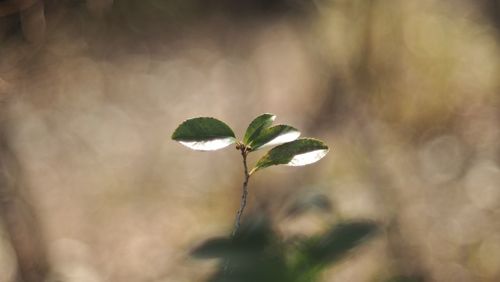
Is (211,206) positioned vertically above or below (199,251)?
above

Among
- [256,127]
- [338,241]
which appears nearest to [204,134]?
[256,127]

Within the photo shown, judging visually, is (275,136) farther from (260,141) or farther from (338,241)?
(338,241)

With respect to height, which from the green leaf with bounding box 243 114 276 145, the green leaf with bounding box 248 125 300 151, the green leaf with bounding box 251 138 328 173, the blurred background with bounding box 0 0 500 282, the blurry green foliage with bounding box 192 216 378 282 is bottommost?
the blurry green foliage with bounding box 192 216 378 282

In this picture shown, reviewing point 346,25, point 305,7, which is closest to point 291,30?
point 305,7

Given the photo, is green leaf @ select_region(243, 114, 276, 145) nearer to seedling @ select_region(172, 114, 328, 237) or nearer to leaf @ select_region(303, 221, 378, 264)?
seedling @ select_region(172, 114, 328, 237)

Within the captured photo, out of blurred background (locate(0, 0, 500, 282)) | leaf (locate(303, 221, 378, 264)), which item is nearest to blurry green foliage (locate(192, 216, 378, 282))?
leaf (locate(303, 221, 378, 264))

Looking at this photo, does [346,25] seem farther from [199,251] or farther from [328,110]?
[199,251]

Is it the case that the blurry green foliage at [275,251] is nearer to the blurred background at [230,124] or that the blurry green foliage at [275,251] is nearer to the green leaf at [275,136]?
the green leaf at [275,136]
